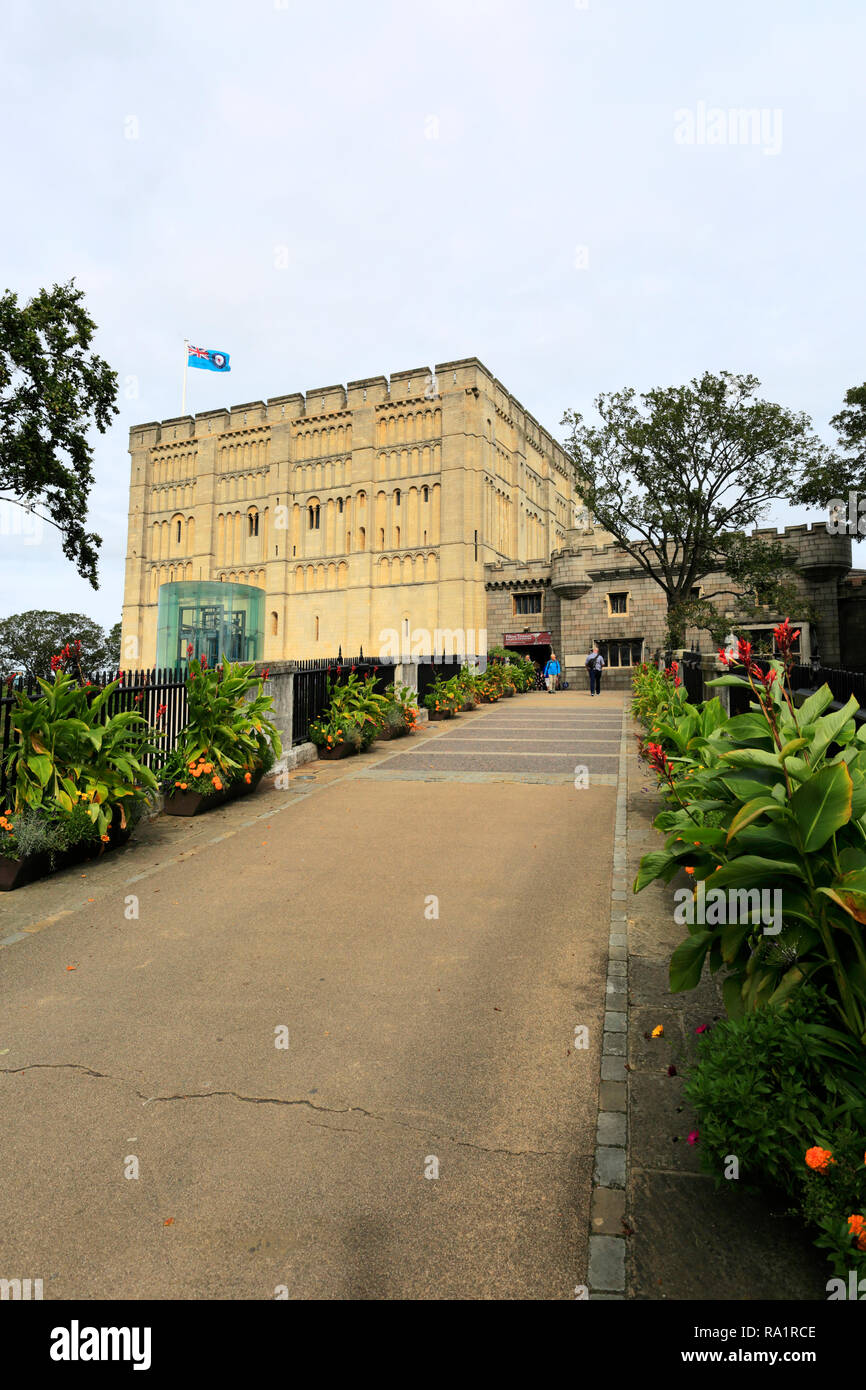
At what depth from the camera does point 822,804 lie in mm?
2400

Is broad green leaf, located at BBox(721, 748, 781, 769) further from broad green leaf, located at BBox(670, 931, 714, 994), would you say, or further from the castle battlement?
the castle battlement

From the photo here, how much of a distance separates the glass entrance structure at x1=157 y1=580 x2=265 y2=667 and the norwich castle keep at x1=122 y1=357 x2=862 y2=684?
1342cm

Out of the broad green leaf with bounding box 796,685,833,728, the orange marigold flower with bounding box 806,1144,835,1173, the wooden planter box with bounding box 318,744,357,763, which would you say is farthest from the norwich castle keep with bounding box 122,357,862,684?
the orange marigold flower with bounding box 806,1144,835,1173

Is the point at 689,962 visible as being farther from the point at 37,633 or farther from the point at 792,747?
the point at 37,633

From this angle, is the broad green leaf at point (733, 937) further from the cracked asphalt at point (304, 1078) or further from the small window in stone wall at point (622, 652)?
the small window in stone wall at point (622, 652)

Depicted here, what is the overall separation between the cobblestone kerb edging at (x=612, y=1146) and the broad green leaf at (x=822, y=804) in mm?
1337

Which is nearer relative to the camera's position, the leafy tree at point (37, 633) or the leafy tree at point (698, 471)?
the leafy tree at point (698, 471)

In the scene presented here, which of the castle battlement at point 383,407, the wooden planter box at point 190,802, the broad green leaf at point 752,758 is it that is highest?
the castle battlement at point 383,407

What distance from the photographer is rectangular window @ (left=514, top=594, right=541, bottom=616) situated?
45312mm

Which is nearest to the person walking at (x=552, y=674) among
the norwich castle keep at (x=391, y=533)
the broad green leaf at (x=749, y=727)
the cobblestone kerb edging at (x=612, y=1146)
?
the norwich castle keep at (x=391, y=533)

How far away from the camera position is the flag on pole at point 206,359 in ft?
155

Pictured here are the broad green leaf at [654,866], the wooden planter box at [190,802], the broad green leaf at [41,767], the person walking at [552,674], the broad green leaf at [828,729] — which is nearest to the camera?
the broad green leaf at [828,729]

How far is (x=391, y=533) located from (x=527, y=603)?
10862mm

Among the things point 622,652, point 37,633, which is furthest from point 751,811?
point 37,633
